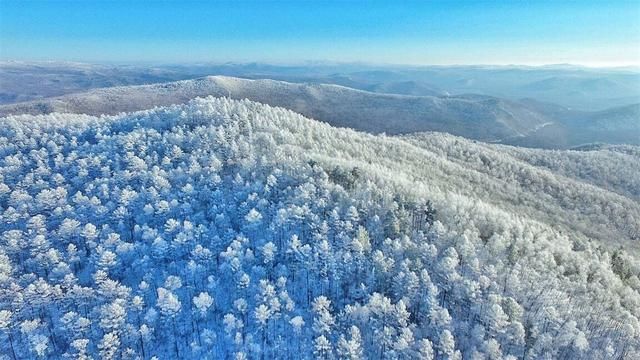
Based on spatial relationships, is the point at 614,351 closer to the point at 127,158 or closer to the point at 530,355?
the point at 530,355

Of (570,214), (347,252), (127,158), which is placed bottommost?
(570,214)

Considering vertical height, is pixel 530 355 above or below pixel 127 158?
below

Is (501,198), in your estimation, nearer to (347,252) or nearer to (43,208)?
(347,252)

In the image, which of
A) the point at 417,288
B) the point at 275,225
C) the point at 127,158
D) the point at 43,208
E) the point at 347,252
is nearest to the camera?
the point at 417,288

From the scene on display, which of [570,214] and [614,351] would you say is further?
[570,214]

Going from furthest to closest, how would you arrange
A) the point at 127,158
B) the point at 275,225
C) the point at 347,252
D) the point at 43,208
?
the point at 127,158
the point at 43,208
the point at 275,225
the point at 347,252

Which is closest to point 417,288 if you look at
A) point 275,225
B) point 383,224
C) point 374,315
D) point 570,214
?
point 374,315
